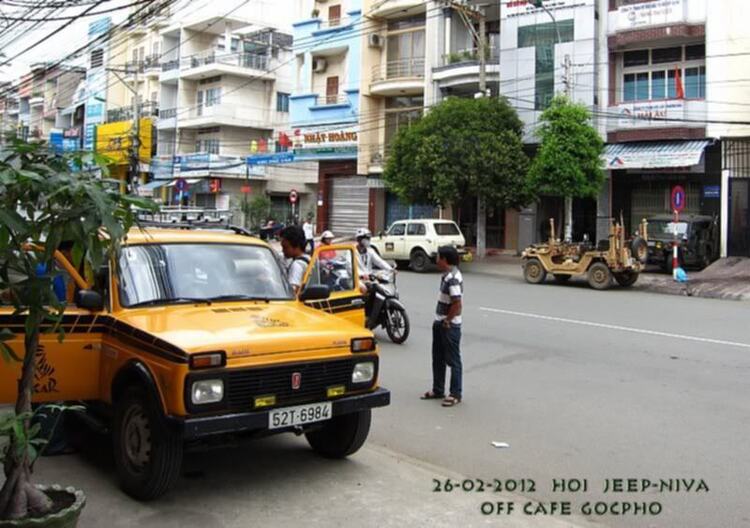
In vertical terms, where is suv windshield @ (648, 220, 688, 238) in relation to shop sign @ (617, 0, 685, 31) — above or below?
below

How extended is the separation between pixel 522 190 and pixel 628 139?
4.72m

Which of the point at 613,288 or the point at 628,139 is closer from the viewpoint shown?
the point at 613,288

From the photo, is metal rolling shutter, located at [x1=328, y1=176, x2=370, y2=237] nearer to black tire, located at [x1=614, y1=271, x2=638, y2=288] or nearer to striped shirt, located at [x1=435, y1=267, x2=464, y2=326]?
black tire, located at [x1=614, y1=271, x2=638, y2=288]

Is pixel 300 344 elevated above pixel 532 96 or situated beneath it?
situated beneath

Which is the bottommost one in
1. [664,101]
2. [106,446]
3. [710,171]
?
[106,446]

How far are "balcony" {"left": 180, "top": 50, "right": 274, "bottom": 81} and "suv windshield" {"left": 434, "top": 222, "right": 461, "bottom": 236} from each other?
26922 mm

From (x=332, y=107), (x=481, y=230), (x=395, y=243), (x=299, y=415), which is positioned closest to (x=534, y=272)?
(x=395, y=243)

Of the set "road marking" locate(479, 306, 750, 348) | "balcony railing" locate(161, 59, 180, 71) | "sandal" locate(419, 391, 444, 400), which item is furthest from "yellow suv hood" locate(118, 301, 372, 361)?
"balcony railing" locate(161, 59, 180, 71)

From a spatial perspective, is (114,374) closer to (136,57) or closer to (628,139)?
(628,139)

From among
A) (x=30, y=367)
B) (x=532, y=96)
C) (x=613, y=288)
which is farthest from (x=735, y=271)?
(x=30, y=367)

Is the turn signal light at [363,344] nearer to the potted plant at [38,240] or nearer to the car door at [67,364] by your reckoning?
Answer: the car door at [67,364]

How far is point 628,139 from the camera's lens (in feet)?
88.0

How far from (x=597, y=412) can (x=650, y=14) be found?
77.7 feet

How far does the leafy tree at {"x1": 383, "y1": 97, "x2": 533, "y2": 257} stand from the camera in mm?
25172
